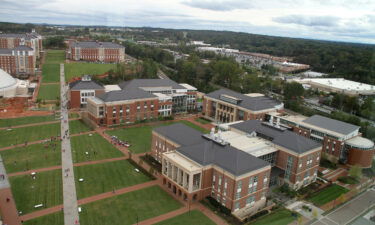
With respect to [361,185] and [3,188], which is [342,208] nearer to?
[361,185]

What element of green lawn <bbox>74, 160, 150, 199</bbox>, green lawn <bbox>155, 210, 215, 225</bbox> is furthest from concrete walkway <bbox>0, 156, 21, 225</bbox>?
green lawn <bbox>155, 210, 215, 225</bbox>

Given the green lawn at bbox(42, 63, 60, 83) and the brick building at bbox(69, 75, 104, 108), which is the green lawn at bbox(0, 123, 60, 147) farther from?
the green lawn at bbox(42, 63, 60, 83)

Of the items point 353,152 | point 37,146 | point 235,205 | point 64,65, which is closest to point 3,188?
point 37,146

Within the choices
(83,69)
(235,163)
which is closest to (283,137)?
(235,163)

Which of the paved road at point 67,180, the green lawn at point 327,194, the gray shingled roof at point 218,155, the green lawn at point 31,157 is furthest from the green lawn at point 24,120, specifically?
the green lawn at point 327,194

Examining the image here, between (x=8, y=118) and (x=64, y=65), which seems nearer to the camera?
(x=8, y=118)

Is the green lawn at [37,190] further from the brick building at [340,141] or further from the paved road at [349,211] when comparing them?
the brick building at [340,141]

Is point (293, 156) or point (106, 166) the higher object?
point (293, 156)
